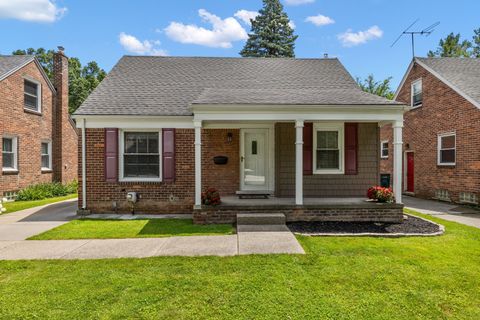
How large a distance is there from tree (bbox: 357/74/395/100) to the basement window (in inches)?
603

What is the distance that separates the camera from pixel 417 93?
1386 cm

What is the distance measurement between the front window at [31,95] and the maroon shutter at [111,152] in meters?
6.94

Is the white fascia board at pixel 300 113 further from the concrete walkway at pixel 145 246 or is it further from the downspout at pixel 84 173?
the downspout at pixel 84 173

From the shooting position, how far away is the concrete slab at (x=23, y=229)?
20.5 feet

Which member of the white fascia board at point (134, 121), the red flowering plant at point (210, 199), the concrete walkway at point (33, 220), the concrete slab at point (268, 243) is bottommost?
the concrete walkway at point (33, 220)

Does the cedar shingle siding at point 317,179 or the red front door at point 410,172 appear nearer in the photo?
the cedar shingle siding at point 317,179

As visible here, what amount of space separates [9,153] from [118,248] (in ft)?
32.0

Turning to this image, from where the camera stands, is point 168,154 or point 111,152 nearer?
point 111,152

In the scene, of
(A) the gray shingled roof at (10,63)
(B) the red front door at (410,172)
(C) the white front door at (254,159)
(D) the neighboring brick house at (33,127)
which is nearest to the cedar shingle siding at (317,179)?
(C) the white front door at (254,159)

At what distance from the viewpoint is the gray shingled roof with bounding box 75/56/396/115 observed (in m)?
8.11

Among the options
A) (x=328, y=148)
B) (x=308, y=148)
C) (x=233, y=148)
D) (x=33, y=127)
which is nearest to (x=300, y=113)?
(x=308, y=148)

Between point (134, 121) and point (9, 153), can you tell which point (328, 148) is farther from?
point (9, 153)

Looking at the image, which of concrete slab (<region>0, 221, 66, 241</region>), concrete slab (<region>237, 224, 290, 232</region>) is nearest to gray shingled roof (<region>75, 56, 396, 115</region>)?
concrete slab (<region>237, 224, 290, 232</region>)

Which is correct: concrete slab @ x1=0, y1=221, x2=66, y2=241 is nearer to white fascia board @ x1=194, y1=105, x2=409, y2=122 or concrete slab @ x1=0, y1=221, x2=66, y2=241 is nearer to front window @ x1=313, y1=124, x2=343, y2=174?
white fascia board @ x1=194, y1=105, x2=409, y2=122
